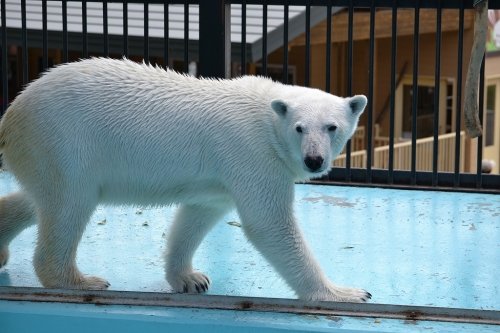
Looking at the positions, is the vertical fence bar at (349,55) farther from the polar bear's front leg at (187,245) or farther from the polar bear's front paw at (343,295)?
the polar bear's front paw at (343,295)

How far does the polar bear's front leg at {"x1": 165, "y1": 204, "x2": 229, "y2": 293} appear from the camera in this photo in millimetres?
3729

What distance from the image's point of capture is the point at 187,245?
3.74 metres

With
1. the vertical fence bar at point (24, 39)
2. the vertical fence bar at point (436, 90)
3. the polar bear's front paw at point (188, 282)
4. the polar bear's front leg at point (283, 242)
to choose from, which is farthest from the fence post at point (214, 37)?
the polar bear's front leg at point (283, 242)

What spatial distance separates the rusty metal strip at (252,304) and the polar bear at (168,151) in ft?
0.35

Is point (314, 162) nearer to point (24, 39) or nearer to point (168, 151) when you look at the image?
point (168, 151)

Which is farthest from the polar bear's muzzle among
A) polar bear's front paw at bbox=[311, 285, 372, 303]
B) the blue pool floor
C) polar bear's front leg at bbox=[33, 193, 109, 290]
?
polar bear's front leg at bbox=[33, 193, 109, 290]

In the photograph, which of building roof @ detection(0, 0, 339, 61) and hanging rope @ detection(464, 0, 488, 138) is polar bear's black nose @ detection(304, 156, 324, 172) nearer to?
hanging rope @ detection(464, 0, 488, 138)

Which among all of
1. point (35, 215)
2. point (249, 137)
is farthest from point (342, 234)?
point (35, 215)

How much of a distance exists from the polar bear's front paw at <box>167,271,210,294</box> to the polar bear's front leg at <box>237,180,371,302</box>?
16.3 inches

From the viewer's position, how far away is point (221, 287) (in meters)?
3.82

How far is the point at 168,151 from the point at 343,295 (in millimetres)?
861

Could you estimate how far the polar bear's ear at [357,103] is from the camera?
347cm

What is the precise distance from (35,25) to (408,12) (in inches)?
223

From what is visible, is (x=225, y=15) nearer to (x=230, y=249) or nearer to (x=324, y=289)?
(x=230, y=249)
